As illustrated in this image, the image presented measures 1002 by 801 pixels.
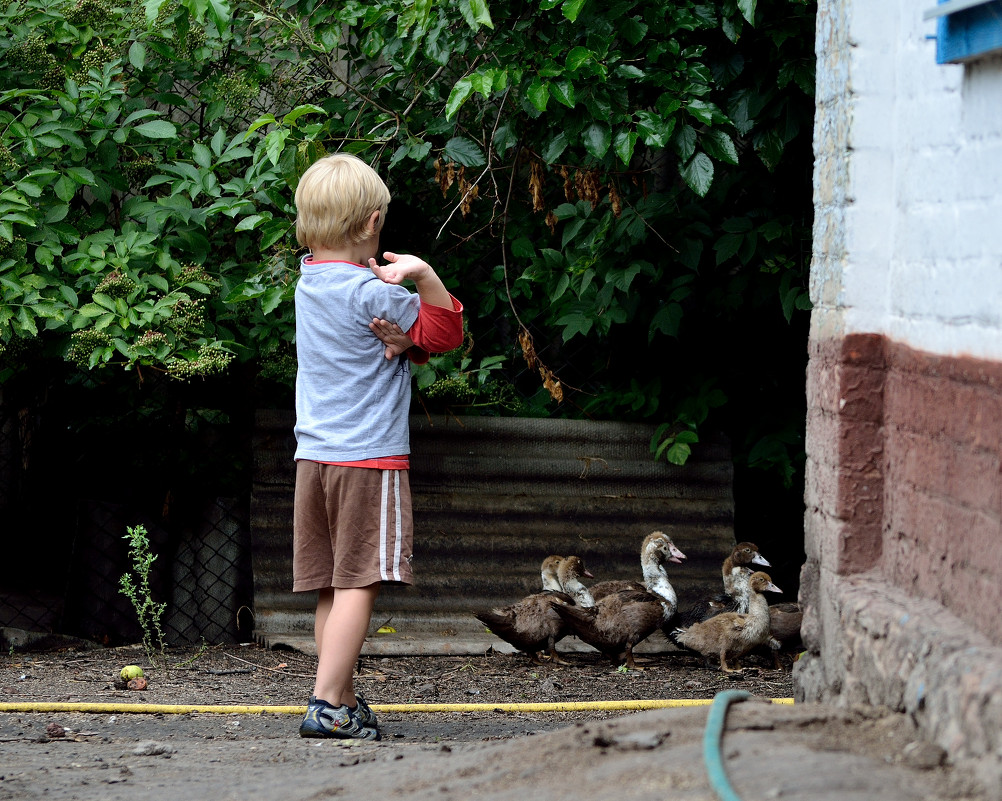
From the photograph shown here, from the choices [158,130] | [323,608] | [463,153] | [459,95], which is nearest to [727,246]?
[463,153]

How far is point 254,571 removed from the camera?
536 centimetres

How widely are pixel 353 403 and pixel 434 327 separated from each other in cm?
38

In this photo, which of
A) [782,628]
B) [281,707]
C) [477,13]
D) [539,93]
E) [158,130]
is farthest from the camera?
[782,628]

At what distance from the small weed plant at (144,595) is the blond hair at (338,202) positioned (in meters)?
1.77

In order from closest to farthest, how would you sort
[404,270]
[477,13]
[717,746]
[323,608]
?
[717,746] → [477,13] → [404,270] → [323,608]

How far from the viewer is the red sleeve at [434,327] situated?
3.51 meters

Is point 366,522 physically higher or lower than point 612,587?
higher

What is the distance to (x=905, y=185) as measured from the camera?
283 centimetres

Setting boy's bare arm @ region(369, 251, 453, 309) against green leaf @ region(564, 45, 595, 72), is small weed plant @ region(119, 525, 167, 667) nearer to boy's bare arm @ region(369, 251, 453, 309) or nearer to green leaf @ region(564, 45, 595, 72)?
boy's bare arm @ region(369, 251, 453, 309)

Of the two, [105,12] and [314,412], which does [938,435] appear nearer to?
[314,412]

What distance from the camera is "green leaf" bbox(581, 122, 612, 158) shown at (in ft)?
13.4

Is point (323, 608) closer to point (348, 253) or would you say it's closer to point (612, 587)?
point (348, 253)

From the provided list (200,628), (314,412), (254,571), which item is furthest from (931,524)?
(200,628)

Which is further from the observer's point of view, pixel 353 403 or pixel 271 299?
pixel 271 299
